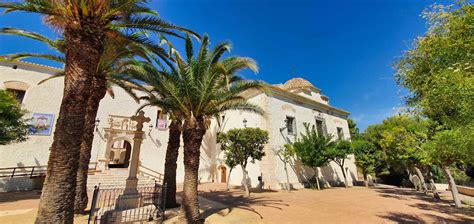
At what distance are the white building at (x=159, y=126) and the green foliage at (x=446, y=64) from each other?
9.99m

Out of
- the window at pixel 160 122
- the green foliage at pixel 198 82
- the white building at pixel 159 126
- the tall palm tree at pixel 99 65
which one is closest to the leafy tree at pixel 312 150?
the white building at pixel 159 126

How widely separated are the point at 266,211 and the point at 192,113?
518 centimetres

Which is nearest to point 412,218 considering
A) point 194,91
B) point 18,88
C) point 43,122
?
point 194,91

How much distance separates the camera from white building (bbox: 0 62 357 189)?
579 inches

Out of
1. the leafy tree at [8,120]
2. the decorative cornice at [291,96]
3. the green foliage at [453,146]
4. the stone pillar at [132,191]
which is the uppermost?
the decorative cornice at [291,96]

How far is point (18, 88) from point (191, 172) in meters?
17.0

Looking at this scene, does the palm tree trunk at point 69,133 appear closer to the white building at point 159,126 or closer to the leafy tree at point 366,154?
the white building at point 159,126

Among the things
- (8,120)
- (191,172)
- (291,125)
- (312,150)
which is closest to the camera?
(191,172)

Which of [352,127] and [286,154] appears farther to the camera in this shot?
[352,127]

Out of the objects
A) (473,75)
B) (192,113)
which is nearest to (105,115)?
(192,113)

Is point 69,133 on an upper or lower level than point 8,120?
lower

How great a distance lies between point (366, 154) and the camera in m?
19.0

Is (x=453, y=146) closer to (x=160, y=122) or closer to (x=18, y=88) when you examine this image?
(x=160, y=122)

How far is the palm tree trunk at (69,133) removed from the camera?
4.31 m
